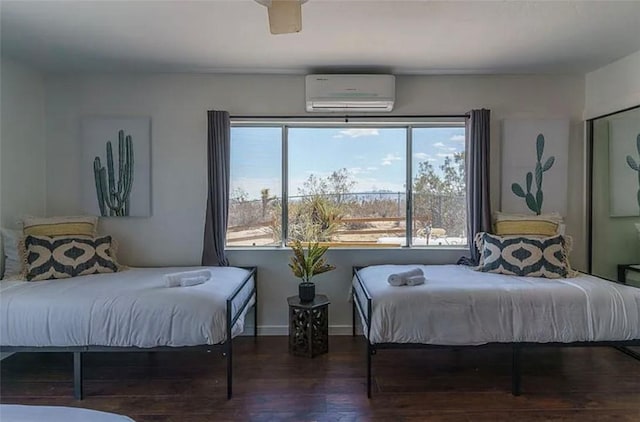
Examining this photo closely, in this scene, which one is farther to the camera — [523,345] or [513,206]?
[513,206]

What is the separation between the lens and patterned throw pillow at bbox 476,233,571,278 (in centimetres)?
303

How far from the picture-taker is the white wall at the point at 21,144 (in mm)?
3195

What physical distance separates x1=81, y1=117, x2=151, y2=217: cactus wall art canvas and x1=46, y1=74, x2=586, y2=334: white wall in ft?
0.31

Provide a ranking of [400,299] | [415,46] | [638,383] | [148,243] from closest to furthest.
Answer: [400,299] → [638,383] → [415,46] → [148,243]

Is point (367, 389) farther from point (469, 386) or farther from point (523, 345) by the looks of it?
point (523, 345)

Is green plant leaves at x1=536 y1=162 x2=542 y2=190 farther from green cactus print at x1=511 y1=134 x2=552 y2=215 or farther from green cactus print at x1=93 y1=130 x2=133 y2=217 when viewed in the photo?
green cactus print at x1=93 y1=130 x2=133 y2=217

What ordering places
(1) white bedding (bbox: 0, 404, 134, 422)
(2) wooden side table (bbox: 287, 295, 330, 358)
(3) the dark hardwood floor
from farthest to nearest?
(2) wooden side table (bbox: 287, 295, 330, 358), (3) the dark hardwood floor, (1) white bedding (bbox: 0, 404, 134, 422)

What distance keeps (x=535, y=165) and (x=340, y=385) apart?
2.65 m

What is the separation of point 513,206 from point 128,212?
358 centimetres

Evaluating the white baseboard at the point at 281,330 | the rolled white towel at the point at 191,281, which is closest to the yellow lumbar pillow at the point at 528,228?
the white baseboard at the point at 281,330

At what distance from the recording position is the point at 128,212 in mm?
3623

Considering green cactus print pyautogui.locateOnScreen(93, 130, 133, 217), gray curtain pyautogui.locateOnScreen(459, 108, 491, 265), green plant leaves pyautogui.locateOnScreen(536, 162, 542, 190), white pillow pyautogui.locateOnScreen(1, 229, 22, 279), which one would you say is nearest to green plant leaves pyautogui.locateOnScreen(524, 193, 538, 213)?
green plant leaves pyautogui.locateOnScreen(536, 162, 542, 190)

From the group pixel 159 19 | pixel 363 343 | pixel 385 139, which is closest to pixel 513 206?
pixel 385 139

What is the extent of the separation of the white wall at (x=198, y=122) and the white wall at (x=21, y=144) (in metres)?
0.09
